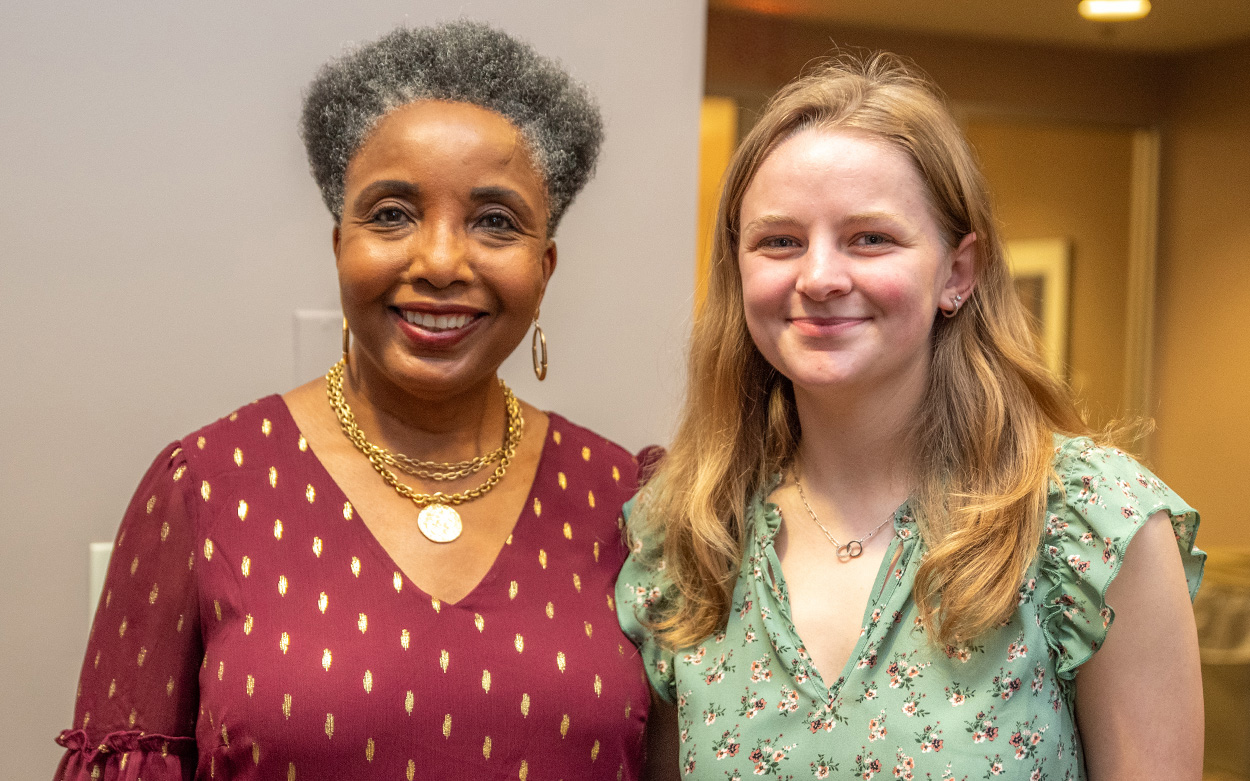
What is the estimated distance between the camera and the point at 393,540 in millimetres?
1659

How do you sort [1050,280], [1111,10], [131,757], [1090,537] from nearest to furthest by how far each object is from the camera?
[1090,537] → [131,757] → [1111,10] → [1050,280]

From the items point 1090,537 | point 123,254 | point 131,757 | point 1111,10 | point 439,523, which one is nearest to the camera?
point 1090,537

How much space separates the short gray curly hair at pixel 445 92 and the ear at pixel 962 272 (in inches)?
23.2

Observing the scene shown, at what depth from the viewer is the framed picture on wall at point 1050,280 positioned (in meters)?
2.80

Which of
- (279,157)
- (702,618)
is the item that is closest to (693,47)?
(279,157)

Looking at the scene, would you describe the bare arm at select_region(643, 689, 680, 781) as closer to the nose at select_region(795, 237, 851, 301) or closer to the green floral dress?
the green floral dress

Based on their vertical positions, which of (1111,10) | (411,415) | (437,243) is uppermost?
(1111,10)

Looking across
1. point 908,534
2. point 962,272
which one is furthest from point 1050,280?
point 908,534

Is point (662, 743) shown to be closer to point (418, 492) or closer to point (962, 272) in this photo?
point (418, 492)

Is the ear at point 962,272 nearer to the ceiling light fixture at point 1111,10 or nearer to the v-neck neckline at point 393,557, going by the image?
the v-neck neckline at point 393,557

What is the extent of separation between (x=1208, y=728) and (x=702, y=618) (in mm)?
1619

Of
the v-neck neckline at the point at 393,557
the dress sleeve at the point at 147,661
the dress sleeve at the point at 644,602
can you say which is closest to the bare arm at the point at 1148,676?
the dress sleeve at the point at 644,602

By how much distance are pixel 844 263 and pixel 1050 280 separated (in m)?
1.53

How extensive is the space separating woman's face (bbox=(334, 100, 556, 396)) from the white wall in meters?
0.60
